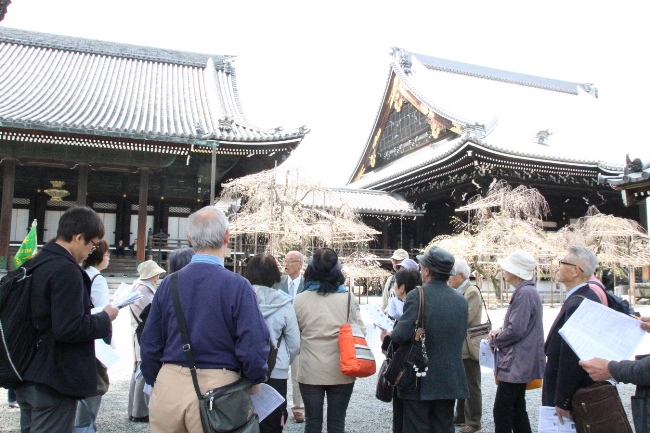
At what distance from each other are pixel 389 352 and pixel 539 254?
12972mm

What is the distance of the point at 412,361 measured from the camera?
3299 mm

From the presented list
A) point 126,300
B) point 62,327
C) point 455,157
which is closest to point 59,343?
point 62,327

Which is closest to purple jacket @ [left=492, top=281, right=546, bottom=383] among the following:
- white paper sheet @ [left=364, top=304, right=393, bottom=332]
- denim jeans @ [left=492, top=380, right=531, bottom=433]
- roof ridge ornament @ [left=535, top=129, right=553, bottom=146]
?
denim jeans @ [left=492, top=380, right=531, bottom=433]

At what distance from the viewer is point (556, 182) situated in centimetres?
1895

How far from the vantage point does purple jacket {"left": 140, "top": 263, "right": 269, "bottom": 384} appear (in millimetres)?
2387

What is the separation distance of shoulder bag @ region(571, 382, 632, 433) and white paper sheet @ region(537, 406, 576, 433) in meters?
0.11

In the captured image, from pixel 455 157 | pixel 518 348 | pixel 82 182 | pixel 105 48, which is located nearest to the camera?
pixel 518 348

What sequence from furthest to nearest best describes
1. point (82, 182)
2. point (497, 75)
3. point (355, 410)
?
1. point (497, 75)
2. point (82, 182)
3. point (355, 410)

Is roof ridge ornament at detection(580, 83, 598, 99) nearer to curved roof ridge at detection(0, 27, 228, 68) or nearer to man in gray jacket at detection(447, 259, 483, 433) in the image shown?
curved roof ridge at detection(0, 27, 228, 68)

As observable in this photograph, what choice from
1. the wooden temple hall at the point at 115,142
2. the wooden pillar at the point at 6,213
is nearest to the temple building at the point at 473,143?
the wooden temple hall at the point at 115,142

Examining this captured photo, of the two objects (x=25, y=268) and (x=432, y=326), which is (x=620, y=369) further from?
(x=25, y=268)

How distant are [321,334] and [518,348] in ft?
4.88

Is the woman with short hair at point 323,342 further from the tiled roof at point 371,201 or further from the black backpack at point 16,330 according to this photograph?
the tiled roof at point 371,201

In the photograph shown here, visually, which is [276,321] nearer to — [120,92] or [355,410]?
[355,410]
